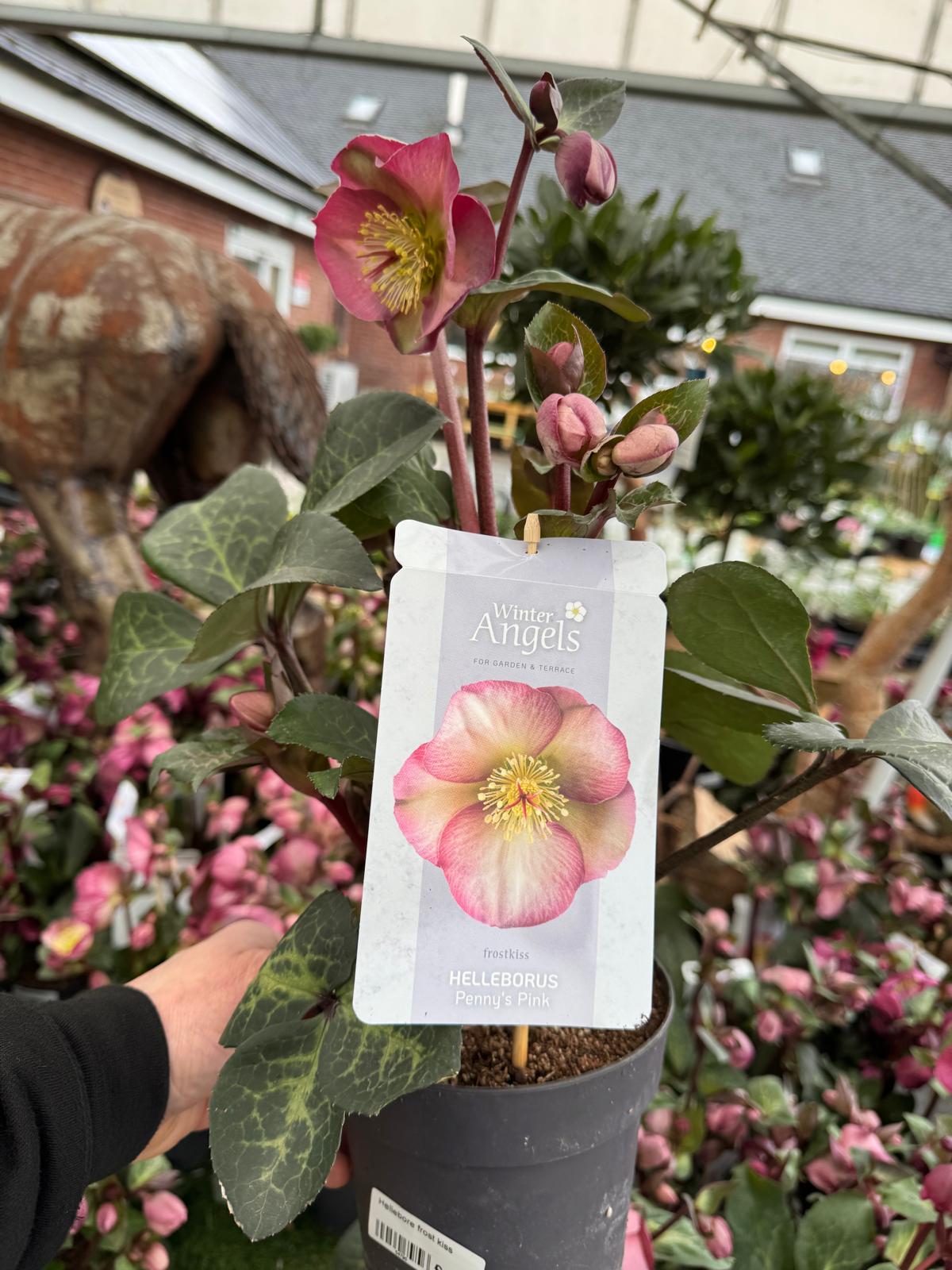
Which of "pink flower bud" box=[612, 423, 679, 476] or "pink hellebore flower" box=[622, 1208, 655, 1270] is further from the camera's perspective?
A: "pink hellebore flower" box=[622, 1208, 655, 1270]

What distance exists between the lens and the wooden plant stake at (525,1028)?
402mm

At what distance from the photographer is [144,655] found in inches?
21.5

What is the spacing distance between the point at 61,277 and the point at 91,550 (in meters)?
0.47

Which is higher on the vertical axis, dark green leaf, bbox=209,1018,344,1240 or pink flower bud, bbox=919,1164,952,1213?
dark green leaf, bbox=209,1018,344,1240

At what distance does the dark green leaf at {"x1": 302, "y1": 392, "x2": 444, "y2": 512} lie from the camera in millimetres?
462

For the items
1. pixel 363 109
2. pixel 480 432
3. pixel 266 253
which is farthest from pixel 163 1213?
pixel 363 109

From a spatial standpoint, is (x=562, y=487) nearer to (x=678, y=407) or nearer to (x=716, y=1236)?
(x=678, y=407)

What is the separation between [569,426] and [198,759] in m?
0.26

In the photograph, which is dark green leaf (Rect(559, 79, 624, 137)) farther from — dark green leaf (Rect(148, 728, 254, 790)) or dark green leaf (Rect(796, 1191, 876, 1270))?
dark green leaf (Rect(796, 1191, 876, 1270))

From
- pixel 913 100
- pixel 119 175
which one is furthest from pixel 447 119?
pixel 913 100

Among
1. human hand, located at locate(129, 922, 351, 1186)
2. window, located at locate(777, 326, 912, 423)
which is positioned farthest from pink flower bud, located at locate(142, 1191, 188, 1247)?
window, located at locate(777, 326, 912, 423)

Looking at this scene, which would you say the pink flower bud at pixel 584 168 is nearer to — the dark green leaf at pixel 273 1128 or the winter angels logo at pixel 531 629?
the winter angels logo at pixel 531 629

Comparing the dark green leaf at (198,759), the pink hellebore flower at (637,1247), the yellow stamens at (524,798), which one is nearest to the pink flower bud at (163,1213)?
the pink hellebore flower at (637,1247)

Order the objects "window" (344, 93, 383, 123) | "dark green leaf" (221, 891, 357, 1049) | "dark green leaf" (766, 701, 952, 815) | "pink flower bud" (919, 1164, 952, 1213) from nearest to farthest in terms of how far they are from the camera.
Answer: "dark green leaf" (766, 701, 952, 815) < "dark green leaf" (221, 891, 357, 1049) < "pink flower bud" (919, 1164, 952, 1213) < "window" (344, 93, 383, 123)
